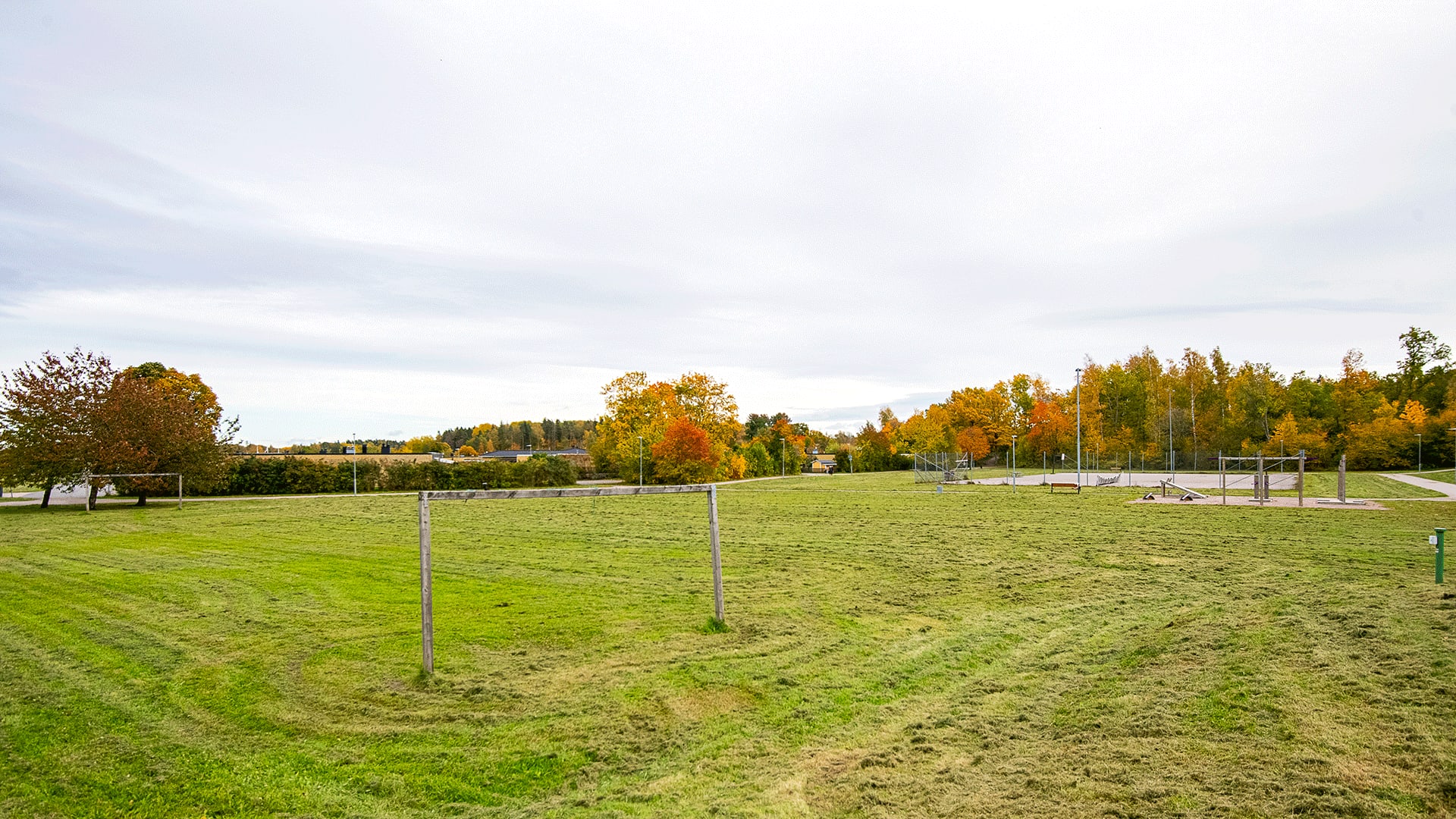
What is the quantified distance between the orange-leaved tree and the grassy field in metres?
38.0

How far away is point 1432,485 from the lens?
34750mm

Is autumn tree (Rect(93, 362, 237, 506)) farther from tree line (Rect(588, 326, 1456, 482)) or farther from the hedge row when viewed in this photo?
tree line (Rect(588, 326, 1456, 482))

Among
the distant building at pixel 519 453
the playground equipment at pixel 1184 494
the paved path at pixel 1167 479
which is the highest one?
the distant building at pixel 519 453

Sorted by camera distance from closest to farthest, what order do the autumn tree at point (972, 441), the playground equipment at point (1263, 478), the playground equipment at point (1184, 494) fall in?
1. the playground equipment at point (1263, 478)
2. the playground equipment at point (1184, 494)
3. the autumn tree at point (972, 441)

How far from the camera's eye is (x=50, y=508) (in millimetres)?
29172

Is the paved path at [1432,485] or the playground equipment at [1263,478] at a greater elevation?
the playground equipment at [1263,478]

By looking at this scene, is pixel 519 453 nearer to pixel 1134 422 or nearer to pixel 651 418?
pixel 651 418

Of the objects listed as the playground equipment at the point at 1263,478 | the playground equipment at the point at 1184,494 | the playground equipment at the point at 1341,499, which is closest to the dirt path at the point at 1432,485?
the playground equipment at the point at 1341,499

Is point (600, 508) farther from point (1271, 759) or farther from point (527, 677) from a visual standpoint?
point (1271, 759)

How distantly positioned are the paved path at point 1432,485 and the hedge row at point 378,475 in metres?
40.1

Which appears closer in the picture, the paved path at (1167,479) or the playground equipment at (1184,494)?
the playground equipment at (1184,494)

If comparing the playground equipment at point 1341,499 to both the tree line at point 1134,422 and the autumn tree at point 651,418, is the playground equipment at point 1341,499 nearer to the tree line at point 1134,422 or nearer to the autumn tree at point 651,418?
the tree line at point 1134,422

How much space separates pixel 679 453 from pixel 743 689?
150 feet

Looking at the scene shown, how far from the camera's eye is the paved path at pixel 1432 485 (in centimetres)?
2878
